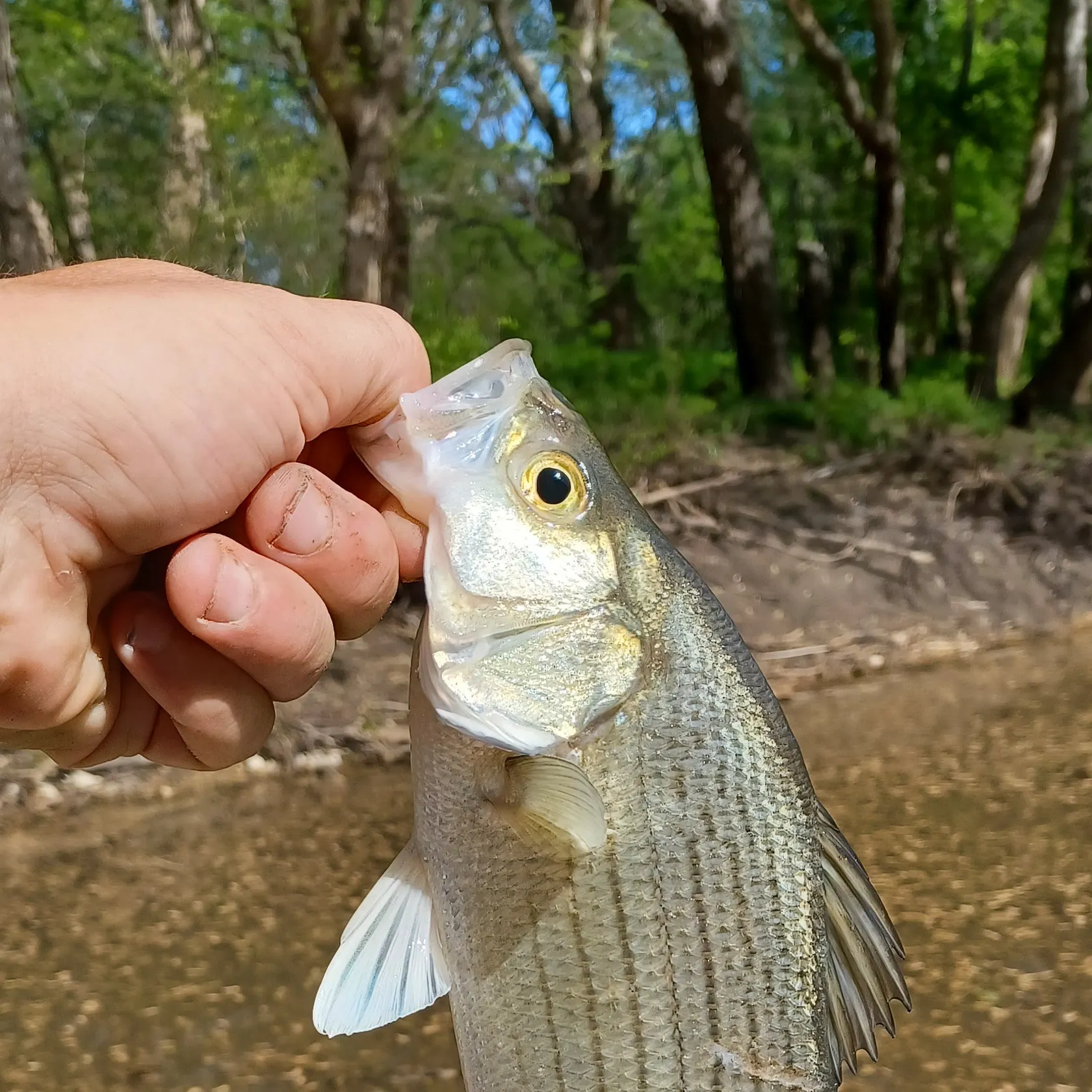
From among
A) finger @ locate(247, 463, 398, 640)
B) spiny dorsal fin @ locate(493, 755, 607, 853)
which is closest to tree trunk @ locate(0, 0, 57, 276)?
finger @ locate(247, 463, 398, 640)

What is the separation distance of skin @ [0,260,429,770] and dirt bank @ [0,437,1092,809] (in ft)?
12.8

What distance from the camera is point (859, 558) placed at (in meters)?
7.93

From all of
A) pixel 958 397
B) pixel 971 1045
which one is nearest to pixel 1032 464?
pixel 958 397

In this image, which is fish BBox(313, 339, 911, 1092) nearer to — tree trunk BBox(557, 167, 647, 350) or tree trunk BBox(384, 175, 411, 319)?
tree trunk BBox(384, 175, 411, 319)

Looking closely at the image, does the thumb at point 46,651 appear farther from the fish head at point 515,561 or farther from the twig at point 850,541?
the twig at point 850,541

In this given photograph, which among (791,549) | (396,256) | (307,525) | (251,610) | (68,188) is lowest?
A: (791,549)

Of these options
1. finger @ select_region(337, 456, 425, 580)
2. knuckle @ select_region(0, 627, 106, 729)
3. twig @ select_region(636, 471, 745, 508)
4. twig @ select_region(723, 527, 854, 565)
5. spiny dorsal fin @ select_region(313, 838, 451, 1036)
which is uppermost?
finger @ select_region(337, 456, 425, 580)

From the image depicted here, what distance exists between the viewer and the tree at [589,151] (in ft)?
40.3

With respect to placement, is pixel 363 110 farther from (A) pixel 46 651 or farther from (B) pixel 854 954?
(B) pixel 854 954

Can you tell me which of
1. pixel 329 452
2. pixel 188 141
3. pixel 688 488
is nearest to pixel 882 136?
pixel 688 488

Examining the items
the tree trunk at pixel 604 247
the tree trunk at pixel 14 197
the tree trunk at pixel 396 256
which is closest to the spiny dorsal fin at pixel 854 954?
the tree trunk at pixel 14 197

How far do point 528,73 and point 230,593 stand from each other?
540 inches

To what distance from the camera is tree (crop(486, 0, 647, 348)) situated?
12.3 meters

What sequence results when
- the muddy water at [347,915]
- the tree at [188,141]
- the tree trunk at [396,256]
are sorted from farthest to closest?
the tree at [188,141]
the tree trunk at [396,256]
the muddy water at [347,915]
